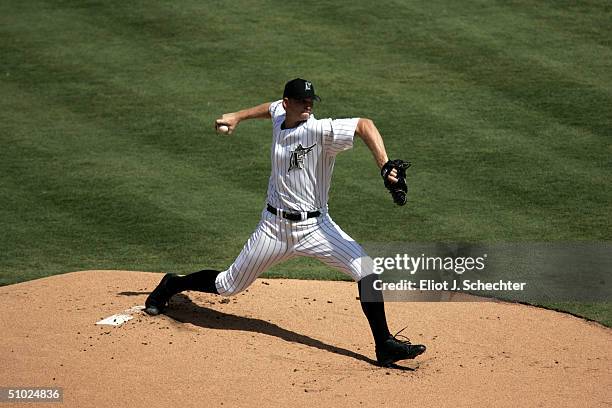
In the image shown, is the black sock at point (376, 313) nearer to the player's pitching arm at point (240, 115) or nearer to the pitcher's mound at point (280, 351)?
the pitcher's mound at point (280, 351)

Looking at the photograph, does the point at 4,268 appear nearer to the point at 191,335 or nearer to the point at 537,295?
the point at 191,335

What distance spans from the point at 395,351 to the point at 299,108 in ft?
5.43

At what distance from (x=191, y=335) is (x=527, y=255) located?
3.29m

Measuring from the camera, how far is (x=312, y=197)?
21.0 feet

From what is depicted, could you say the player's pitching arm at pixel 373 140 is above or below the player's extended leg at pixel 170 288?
above

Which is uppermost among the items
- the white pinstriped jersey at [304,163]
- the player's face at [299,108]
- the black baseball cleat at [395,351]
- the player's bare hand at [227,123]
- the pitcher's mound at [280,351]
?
the player's face at [299,108]

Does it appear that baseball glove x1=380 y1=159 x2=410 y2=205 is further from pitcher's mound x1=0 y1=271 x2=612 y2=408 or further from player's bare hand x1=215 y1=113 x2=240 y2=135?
player's bare hand x1=215 y1=113 x2=240 y2=135

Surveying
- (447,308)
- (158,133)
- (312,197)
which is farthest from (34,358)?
(158,133)

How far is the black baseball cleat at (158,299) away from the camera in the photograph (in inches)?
271

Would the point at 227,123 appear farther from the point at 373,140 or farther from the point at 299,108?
the point at 373,140

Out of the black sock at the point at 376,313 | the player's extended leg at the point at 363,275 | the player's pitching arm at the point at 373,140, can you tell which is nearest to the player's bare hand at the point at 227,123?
the player's extended leg at the point at 363,275

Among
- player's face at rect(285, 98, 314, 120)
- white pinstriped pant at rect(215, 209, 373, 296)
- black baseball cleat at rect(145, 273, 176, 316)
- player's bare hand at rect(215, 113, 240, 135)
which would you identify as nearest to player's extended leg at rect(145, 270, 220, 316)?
black baseball cleat at rect(145, 273, 176, 316)

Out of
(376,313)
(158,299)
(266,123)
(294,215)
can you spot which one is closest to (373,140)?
(294,215)

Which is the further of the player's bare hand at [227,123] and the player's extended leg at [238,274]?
the player's bare hand at [227,123]
